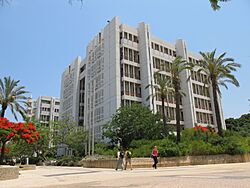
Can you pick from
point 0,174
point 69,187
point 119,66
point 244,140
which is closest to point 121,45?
point 119,66

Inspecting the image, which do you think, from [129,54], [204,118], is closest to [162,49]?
[129,54]

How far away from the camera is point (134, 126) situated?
3012 centimetres

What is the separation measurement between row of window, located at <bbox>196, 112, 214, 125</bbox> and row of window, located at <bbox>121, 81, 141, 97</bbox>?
47.3 feet

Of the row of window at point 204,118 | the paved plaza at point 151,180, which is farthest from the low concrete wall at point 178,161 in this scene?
the row of window at point 204,118

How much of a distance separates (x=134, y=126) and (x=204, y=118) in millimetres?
26216

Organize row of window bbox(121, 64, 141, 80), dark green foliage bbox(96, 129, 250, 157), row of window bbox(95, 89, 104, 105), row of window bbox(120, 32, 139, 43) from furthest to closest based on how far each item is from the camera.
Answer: row of window bbox(95, 89, 104, 105)
row of window bbox(120, 32, 139, 43)
row of window bbox(121, 64, 141, 80)
dark green foliage bbox(96, 129, 250, 157)

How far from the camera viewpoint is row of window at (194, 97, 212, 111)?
5111cm

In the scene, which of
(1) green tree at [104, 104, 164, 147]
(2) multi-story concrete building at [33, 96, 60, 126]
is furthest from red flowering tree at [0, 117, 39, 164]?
(2) multi-story concrete building at [33, 96, 60, 126]

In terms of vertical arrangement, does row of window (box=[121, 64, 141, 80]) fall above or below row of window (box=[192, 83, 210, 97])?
above

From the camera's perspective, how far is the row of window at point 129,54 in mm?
44484

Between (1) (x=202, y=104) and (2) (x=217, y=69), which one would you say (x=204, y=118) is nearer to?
(1) (x=202, y=104)

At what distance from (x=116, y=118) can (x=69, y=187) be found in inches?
959

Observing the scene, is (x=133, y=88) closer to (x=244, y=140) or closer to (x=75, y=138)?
(x=75, y=138)

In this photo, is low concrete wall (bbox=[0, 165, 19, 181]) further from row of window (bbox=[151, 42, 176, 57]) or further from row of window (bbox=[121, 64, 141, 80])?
row of window (bbox=[151, 42, 176, 57])
